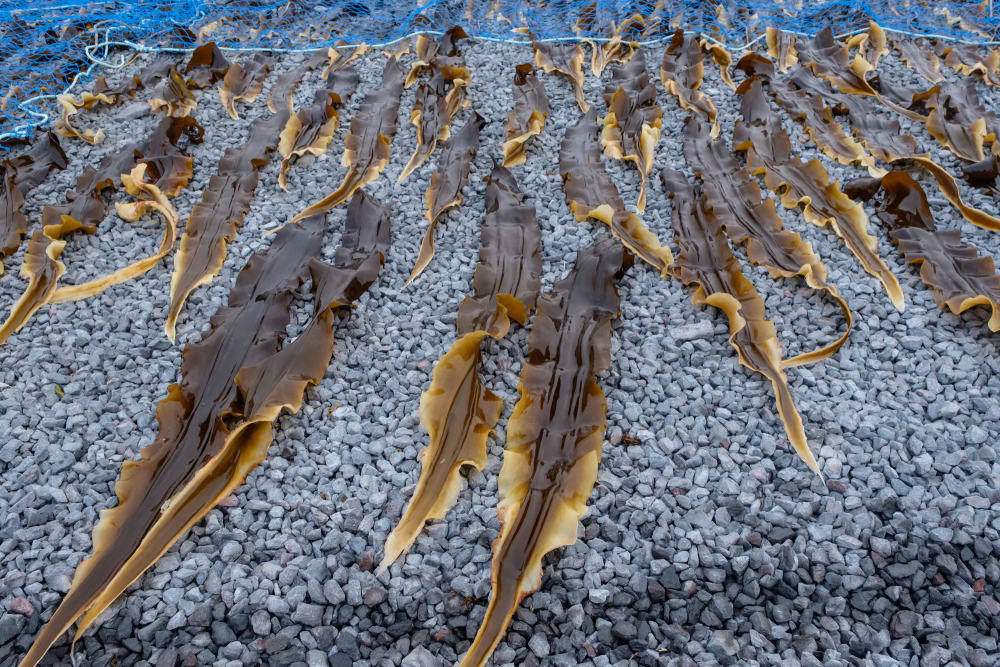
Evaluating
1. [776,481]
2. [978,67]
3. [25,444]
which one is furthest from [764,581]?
[978,67]

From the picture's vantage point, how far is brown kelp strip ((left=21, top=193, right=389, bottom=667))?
1.29 metres

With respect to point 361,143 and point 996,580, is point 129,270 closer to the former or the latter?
point 361,143

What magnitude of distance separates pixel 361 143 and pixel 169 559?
1.72 metres

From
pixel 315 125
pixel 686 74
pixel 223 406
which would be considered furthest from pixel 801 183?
pixel 223 406

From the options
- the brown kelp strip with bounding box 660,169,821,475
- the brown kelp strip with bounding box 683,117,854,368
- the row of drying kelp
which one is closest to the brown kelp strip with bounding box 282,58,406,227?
Result: the row of drying kelp

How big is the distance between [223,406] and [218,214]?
0.92m

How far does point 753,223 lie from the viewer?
215cm

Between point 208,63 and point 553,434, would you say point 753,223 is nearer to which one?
point 553,434

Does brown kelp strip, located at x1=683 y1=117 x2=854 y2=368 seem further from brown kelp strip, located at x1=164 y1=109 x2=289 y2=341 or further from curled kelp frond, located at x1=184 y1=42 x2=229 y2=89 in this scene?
curled kelp frond, located at x1=184 y1=42 x2=229 y2=89

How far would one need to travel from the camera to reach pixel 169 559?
1341 millimetres

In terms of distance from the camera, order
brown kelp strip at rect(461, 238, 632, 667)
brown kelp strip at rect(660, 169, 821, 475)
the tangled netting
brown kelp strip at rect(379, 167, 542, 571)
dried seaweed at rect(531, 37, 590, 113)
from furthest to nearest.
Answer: the tangled netting, dried seaweed at rect(531, 37, 590, 113), brown kelp strip at rect(660, 169, 821, 475), brown kelp strip at rect(379, 167, 542, 571), brown kelp strip at rect(461, 238, 632, 667)

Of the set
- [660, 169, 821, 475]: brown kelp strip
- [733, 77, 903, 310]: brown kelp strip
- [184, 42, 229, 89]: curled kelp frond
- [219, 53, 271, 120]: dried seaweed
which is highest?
[184, 42, 229, 89]: curled kelp frond

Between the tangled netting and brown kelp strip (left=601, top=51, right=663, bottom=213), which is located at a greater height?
the tangled netting

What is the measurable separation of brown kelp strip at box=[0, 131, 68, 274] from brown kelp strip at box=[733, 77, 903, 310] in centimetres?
253
